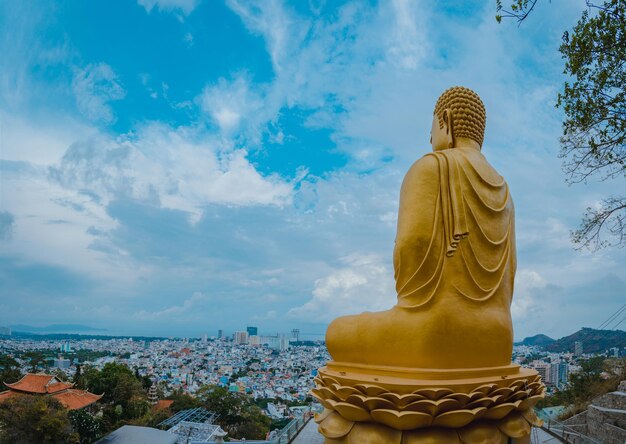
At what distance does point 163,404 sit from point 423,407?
28.9 metres

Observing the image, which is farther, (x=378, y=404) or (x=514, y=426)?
(x=514, y=426)

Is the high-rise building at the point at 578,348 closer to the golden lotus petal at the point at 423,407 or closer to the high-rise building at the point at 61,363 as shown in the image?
the golden lotus petal at the point at 423,407

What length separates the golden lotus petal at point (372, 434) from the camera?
11.1ft

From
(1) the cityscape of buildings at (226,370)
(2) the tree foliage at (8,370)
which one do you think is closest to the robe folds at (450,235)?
(1) the cityscape of buildings at (226,370)

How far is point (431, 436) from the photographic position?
11.0 ft

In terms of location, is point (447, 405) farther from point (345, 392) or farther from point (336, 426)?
point (336, 426)

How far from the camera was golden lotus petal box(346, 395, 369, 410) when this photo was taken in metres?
3.41

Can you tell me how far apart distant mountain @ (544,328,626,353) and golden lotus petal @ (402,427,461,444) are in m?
25.1

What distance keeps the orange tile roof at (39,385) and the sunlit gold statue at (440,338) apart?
78.1 ft

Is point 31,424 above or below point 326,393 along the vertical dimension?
below

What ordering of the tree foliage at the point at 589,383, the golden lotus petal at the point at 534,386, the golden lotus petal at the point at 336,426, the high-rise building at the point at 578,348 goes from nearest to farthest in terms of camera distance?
1. the golden lotus petal at the point at 336,426
2. the golden lotus petal at the point at 534,386
3. the tree foliage at the point at 589,383
4. the high-rise building at the point at 578,348

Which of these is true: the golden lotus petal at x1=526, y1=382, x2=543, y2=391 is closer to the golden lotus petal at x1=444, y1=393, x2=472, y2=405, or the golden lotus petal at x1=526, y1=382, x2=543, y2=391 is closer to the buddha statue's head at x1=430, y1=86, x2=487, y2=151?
the golden lotus petal at x1=444, y1=393, x2=472, y2=405

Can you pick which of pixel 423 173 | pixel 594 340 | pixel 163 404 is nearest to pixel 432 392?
pixel 423 173

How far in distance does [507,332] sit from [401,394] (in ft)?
4.20
